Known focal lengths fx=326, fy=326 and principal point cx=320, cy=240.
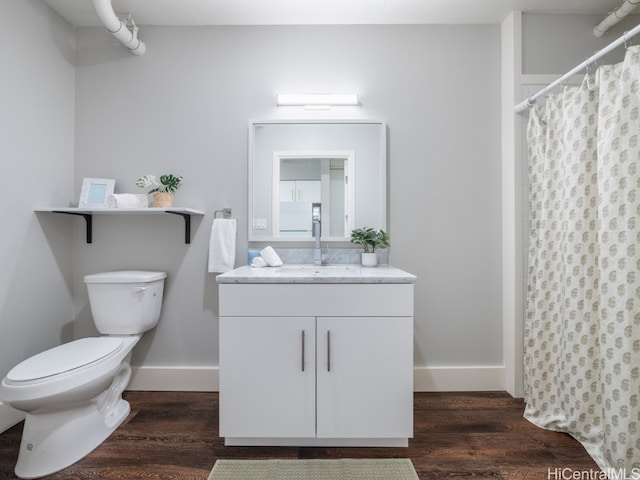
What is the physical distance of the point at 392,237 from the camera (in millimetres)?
2018

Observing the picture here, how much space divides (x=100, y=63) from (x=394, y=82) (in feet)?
5.99

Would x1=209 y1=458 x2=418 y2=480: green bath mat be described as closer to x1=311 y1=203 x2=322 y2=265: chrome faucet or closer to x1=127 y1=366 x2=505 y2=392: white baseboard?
x1=127 y1=366 x2=505 y2=392: white baseboard

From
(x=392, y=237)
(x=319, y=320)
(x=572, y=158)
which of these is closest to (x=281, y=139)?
(x=392, y=237)

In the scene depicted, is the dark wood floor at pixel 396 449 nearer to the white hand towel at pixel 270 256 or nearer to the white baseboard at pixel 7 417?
the white baseboard at pixel 7 417

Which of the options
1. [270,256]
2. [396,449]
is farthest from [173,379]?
[396,449]

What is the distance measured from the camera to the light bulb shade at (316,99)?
6.42 ft

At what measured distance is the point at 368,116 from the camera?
201cm

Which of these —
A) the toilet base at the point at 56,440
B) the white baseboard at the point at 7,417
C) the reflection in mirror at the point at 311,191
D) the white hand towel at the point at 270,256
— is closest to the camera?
the toilet base at the point at 56,440

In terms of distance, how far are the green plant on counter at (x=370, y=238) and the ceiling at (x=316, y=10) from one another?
127cm

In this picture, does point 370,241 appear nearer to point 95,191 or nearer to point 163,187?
point 163,187

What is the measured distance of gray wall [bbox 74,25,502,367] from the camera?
202cm

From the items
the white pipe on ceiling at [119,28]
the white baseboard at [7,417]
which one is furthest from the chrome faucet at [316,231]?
the white baseboard at [7,417]

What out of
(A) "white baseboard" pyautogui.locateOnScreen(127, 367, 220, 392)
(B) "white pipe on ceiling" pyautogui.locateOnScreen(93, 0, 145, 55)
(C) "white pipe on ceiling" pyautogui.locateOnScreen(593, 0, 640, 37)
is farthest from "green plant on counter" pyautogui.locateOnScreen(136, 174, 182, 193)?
(C) "white pipe on ceiling" pyautogui.locateOnScreen(593, 0, 640, 37)

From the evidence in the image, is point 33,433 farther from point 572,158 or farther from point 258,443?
point 572,158
